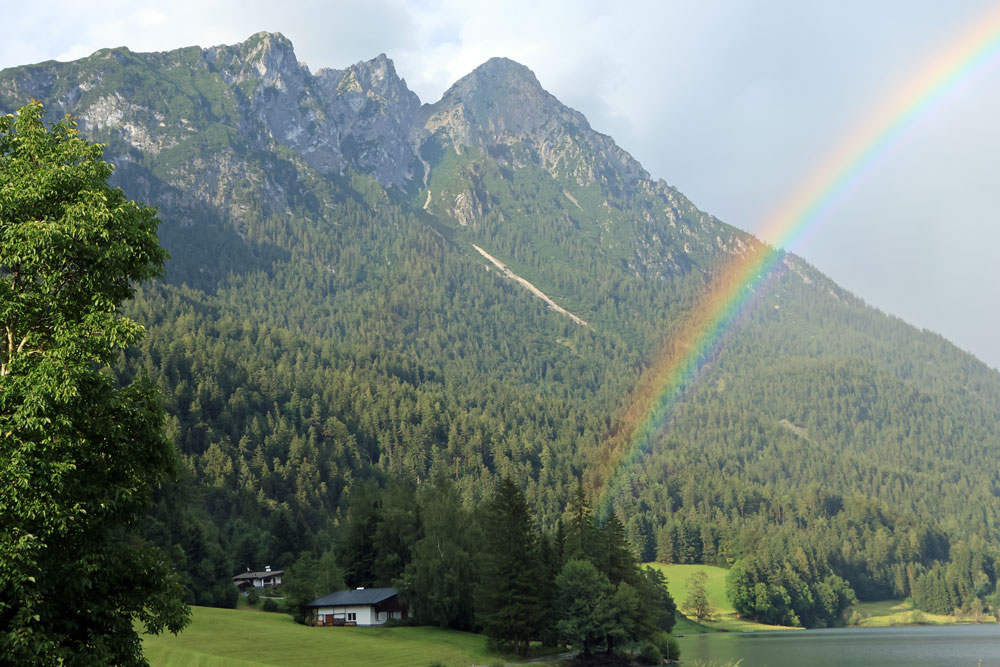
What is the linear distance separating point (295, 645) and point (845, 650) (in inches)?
3490

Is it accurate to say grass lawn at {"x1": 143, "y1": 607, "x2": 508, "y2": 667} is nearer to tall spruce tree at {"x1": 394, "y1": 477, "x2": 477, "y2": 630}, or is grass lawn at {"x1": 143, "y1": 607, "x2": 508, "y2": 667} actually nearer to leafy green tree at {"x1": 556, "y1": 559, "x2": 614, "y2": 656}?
tall spruce tree at {"x1": 394, "y1": 477, "x2": 477, "y2": 630}

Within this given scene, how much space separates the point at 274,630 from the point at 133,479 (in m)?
75.1

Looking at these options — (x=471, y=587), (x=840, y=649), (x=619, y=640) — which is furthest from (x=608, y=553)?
(x=840, y=649)

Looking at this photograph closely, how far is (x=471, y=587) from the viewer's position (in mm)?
105312

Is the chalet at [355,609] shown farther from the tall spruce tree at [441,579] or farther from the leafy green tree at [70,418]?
the leafy green tree at [70,418]

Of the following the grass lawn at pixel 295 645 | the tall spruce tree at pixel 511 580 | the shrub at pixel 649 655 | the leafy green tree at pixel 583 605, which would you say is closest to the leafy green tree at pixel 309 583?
the grass lawn at pixel 295 645

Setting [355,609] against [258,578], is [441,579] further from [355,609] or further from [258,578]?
[258,578]

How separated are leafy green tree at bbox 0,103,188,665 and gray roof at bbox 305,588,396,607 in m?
87.5

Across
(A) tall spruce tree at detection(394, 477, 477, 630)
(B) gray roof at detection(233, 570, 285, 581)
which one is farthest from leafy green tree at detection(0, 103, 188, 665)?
(B) gray roof at detection(233, 570, 285, 581)

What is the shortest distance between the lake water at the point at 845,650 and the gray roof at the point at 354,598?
3939 cm

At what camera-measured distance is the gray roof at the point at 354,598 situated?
104438 mm

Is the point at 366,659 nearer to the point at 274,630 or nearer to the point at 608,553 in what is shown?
the point at 274,630

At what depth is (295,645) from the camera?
8319cm

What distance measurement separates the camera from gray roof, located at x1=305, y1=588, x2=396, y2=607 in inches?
4112
